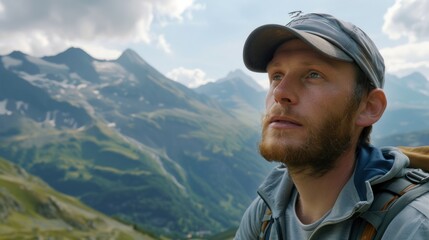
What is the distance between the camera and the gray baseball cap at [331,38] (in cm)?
480

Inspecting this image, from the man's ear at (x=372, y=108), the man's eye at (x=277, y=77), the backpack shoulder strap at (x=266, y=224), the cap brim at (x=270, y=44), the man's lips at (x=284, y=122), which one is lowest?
the backpack shoulder strap at (x=266, y=224)

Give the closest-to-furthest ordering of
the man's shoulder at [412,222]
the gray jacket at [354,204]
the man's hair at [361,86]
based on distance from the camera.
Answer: the man's shoulder at [412,222], the gray jacket at [354,204], the man's hair at [361,86]

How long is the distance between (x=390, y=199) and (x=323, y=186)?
94 cm

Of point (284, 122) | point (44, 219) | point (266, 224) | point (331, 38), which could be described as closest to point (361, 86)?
point (331, 38)

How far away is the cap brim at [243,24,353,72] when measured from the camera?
4.75m

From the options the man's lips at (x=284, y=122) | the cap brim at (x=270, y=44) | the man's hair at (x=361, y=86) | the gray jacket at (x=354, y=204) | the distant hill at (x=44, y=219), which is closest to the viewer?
the gray jacket at (x=354, y=204)

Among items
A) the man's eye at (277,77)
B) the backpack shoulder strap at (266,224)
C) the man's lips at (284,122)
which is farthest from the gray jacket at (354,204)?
the man's eye at (277,77)

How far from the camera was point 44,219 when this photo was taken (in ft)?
540

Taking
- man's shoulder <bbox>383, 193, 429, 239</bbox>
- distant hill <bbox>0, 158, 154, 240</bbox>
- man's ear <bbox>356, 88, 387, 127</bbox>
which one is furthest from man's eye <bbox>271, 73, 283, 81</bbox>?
distant hill <bbox>0, 158, 154, 240</bbox>

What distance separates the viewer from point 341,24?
5008 mm

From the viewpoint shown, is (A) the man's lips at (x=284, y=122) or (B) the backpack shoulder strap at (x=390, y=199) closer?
(B) the backpack shoulder strap at (x=390, y=199)

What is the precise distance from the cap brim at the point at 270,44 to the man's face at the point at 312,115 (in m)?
0.21

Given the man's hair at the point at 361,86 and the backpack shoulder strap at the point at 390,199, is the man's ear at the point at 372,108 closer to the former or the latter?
the man's hair at the point at 361,86

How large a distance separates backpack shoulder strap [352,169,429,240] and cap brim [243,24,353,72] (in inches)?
57.3
